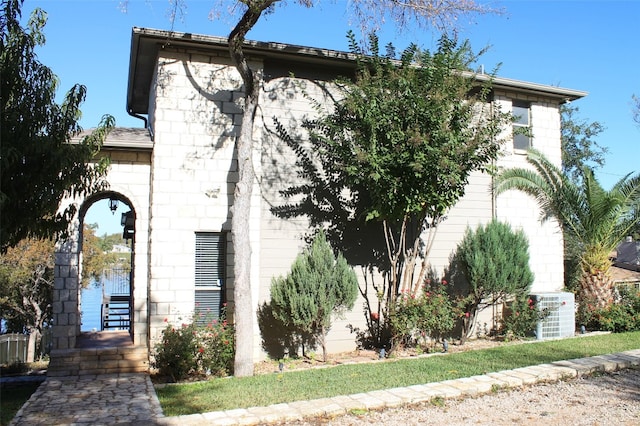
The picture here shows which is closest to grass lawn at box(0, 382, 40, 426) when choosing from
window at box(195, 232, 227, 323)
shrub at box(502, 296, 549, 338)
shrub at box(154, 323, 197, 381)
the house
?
the house

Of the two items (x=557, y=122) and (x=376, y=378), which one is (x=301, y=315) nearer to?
(x=376, y=378)

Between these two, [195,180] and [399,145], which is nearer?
[399,145]

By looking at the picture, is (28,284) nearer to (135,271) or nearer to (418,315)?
(135,271)

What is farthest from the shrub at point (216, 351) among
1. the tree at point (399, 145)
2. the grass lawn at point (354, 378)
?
the tree at point (399, 145)

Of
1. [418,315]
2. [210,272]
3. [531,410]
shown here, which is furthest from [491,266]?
[210,272]

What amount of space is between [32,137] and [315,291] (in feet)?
15.8

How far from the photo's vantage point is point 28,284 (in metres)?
19.2

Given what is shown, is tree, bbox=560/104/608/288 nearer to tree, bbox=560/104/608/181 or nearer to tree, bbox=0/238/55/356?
tree, bbox=560/104/608/181

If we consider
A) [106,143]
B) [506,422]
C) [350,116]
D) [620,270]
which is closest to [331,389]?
[506,422]

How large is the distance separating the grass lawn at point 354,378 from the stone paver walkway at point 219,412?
1.14 feet

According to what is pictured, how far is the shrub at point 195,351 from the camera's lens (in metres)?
8.28

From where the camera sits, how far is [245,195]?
28.0 feet

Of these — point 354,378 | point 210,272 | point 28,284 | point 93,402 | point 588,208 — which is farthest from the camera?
point 28,284

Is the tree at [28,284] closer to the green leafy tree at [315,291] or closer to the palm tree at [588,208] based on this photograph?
the green leafy tree at [315,291]
